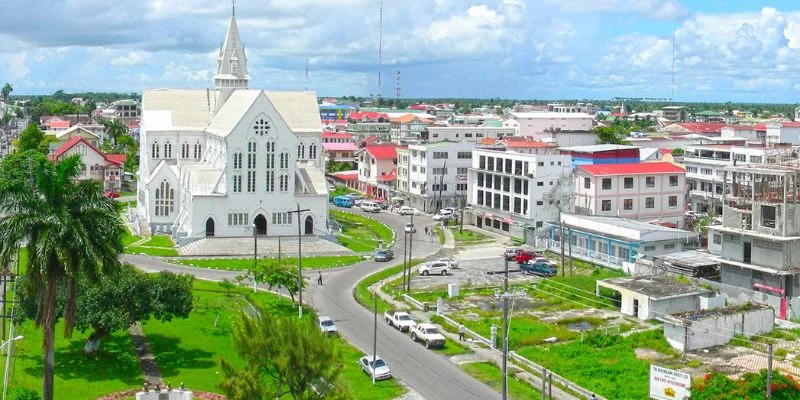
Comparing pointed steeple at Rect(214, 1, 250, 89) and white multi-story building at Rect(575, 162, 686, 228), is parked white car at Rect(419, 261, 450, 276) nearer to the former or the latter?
white multi-story building at Rect(575, 162, 686, 228)

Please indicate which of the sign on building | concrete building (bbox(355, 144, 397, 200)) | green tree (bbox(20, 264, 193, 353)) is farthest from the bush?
concrete building (bbox(355, 144, 397, 200))

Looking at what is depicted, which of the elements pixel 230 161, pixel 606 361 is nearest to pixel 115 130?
pixel 230 161

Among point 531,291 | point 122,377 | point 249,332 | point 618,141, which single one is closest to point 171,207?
point 531,291

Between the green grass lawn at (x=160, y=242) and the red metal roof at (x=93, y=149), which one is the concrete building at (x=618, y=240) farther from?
the red metal roof at (x=93, y=149)

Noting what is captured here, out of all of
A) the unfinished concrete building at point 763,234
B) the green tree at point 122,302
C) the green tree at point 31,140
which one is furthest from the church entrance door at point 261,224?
the green tree at point 31,140

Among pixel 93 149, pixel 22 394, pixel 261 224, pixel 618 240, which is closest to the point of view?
pixel 22 394

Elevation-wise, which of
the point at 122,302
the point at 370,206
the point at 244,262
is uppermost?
the point at 122,302

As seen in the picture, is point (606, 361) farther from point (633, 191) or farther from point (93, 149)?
point (93, 149)
